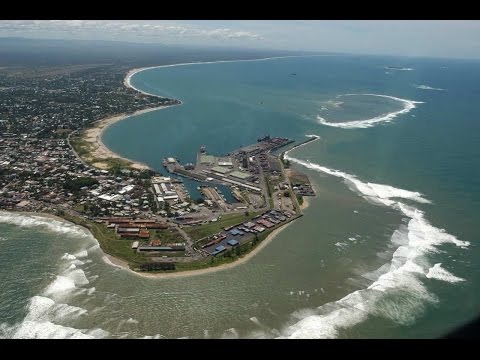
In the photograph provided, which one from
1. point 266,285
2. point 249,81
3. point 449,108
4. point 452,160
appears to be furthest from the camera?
point 249,81

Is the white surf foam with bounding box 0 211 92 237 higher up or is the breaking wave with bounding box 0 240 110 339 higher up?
the white surf foam with bounding box 0 211 92 237

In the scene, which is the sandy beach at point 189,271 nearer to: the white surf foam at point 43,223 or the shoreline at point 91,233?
the shoreline at point 91,233

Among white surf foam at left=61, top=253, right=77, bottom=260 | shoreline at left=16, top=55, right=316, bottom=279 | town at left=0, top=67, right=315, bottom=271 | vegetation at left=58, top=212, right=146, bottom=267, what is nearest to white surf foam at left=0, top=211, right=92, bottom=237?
shoreline at left=16, top=55, right=316, bottom=279

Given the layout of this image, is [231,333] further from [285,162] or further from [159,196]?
[285,162]

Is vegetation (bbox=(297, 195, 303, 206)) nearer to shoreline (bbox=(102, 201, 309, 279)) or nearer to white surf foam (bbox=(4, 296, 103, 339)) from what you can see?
shoreline (bbox=(102, 201, 309, 279))

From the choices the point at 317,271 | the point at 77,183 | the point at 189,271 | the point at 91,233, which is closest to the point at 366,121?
the point at 317,271
